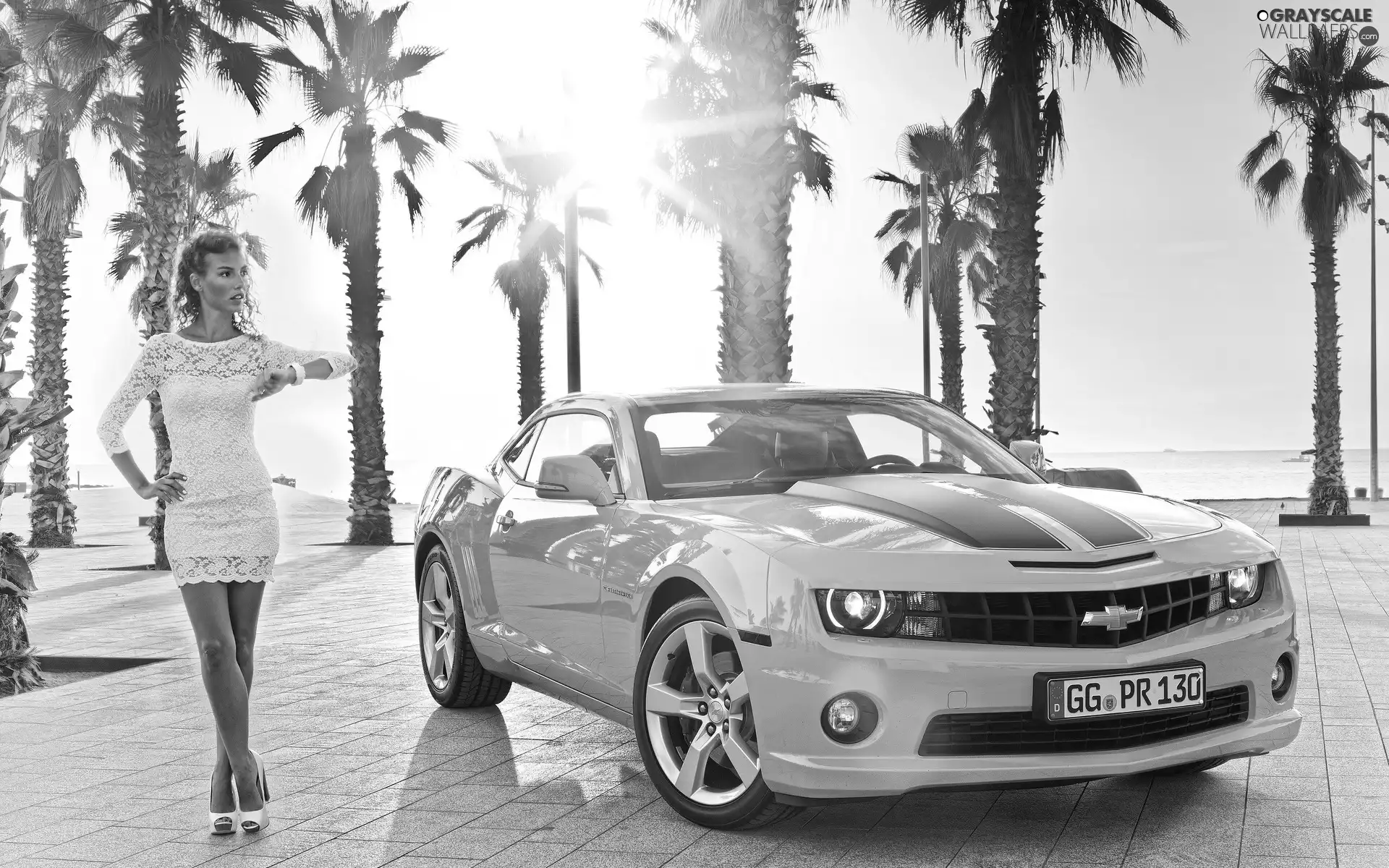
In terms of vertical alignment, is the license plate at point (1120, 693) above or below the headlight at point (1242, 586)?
below

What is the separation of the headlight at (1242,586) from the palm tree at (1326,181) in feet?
89.2

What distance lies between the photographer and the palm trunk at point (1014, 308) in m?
17.6

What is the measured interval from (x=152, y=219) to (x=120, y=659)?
11.0 metres

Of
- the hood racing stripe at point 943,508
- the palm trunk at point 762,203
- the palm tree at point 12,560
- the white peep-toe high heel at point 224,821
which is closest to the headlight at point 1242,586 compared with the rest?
the hood racing stripe at point 943,508

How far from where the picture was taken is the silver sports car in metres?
Result: 4.12

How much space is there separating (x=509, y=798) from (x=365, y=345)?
67.2ft

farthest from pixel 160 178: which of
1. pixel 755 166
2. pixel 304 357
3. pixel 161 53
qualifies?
pixel 304 357

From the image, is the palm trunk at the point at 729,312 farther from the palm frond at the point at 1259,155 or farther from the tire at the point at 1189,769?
the palm frond at the point at 1259,155

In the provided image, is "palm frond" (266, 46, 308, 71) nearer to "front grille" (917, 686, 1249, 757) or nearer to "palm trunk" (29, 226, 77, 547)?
"palm trunk" (29, 226, 77, 547)

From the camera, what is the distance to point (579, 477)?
5301 millimetres

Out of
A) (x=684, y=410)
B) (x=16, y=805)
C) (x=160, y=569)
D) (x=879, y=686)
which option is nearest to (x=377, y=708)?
(x=16, y=805)

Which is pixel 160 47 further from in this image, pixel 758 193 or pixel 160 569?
pixel 758 193

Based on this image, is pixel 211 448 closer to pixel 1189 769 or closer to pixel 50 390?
pixel 1189 769

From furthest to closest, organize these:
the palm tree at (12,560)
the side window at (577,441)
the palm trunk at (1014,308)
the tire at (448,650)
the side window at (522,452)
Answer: the palm trunk at (1014,308) → the palm tree at (12,560) → the tire at (448,650) → the side window at (522,452) → the side window at (577,441)
